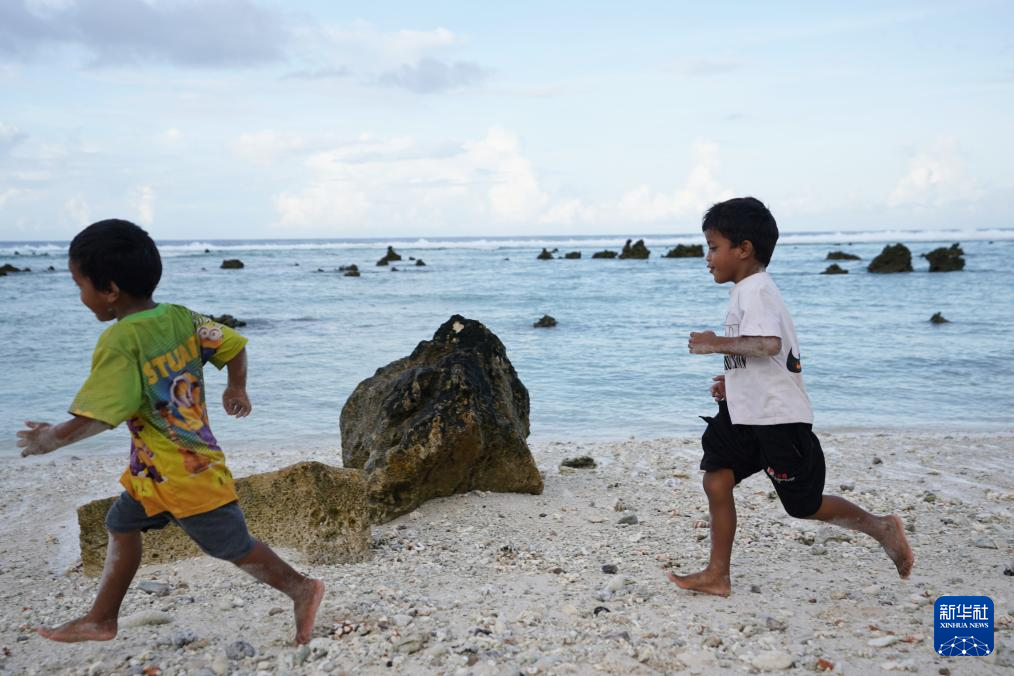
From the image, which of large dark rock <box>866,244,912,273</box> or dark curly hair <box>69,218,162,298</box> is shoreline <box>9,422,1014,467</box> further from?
large dark rock <box>866,244,912,273</box>

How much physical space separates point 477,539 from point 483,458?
933 millimetres

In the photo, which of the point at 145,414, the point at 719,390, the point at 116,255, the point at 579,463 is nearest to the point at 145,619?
the point at 145,414

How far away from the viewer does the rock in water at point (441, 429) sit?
5484mm

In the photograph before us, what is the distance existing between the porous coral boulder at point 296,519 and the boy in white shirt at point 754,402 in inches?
70.2

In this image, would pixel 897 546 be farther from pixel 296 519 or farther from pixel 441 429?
pixel 296 519

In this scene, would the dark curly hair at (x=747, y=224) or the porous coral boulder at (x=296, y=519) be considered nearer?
the dark curly hair at (x=747, y=224)

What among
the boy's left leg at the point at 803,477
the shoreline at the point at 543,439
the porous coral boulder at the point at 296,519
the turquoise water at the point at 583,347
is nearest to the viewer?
the boy's left leg at the point at 803,477

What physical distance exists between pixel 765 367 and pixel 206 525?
240 cm

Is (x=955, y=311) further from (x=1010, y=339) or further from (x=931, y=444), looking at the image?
(x=931, y=444)

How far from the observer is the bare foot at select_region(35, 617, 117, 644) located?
336cm

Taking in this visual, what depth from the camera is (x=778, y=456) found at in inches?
145

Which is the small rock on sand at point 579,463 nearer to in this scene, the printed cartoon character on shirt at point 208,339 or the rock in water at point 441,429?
the rock in water at point 441,429

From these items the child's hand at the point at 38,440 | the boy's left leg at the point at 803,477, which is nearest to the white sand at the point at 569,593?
the boy's left leg at the point at 803,477

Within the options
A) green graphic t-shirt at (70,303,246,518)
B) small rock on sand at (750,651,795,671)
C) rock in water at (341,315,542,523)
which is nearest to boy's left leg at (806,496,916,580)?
small rock on sand at (750,651,795,671)
